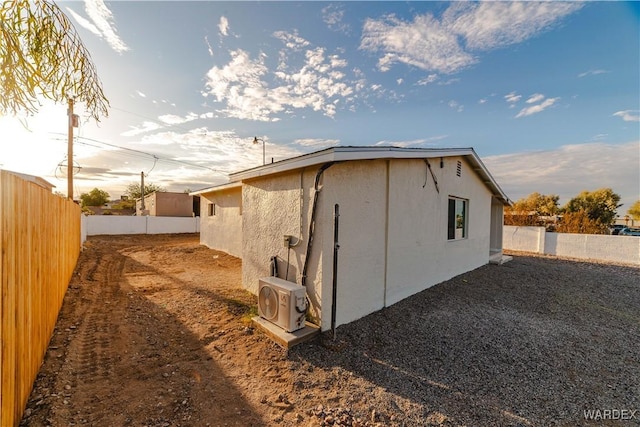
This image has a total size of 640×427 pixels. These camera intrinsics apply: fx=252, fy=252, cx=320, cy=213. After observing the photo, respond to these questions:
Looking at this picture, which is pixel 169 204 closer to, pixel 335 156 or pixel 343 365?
pixel 335 156

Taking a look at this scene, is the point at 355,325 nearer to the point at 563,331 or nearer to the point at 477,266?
the point at 563,331

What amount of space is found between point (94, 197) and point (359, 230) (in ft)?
176

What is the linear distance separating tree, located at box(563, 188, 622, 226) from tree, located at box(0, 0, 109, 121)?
28610mm

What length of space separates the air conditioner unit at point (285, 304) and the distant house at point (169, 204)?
22.2 m

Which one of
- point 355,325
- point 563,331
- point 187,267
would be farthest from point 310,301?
point 187,267

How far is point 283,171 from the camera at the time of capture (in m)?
4.50

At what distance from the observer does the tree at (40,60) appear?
177 cm

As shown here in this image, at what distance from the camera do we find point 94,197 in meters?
41.9

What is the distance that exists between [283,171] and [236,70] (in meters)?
4.90

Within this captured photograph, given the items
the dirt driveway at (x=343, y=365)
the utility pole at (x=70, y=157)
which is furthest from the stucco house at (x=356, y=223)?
the utility pole at (x=70, y=157)

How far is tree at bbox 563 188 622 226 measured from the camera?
65.9ft

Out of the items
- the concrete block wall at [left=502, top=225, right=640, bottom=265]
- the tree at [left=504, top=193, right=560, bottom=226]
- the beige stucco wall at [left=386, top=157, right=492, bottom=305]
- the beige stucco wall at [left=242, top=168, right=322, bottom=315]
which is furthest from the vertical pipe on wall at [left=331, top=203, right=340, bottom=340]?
the tree at [left=504, top=193, right=560, bottom=226]

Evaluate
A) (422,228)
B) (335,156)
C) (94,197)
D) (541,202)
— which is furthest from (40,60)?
(94,197)

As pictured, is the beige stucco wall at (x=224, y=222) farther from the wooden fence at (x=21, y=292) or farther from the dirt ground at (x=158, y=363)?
the wooden fence at (x=21, y=292)
